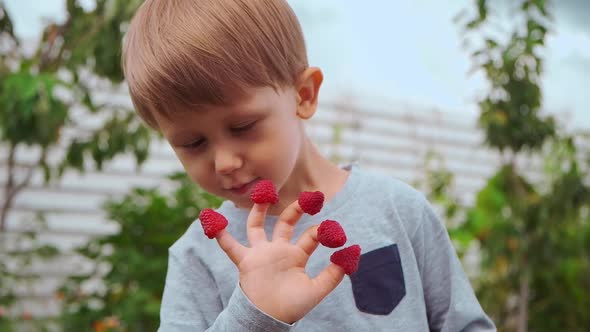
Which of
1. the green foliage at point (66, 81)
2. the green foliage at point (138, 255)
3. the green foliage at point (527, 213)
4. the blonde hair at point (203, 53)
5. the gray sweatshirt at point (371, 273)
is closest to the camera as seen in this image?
the blonde hair at point (203, 53)

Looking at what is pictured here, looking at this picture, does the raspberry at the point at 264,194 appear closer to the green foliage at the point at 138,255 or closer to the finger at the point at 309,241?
the finger at the point at 309,241

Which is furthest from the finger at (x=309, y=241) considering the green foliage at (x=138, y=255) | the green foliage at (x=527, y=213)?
the green foliage at (x=527, y=213)

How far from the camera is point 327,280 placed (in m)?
0.79

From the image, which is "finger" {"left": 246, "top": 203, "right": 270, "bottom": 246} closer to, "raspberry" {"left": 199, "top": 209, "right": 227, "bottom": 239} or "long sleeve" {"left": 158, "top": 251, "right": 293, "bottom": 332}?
"raspberry" {"left": 199, "top": 209, "right": 227, "bottom": 239}

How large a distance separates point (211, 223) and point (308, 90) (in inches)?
13.7

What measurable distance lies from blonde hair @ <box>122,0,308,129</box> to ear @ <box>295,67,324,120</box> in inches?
1.1

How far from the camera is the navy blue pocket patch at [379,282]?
1006 mm

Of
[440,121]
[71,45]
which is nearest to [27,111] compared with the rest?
[71,45]

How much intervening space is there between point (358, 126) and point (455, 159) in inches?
42.5

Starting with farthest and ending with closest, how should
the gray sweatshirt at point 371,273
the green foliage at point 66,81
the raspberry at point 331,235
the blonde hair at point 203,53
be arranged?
the green foliage at point 66,81 → the gray sweatshirt at point 371,273 → the blonde hair at point 203,53 → the raspberry at point 331,235

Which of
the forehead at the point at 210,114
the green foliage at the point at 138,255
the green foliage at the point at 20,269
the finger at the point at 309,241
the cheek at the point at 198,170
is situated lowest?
the green foliage at the point at 20,269

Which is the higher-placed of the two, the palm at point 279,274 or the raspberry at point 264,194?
the raspberry at point 264,194

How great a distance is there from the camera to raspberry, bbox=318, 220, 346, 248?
75 centimetres

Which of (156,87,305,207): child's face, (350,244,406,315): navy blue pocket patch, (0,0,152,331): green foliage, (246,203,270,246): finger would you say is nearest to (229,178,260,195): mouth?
(156,87,305,207): child's face
